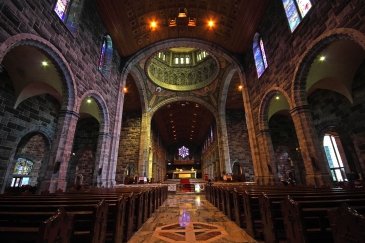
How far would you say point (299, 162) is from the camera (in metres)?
15.8

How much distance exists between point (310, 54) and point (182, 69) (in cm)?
1593

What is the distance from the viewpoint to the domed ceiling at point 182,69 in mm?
20125

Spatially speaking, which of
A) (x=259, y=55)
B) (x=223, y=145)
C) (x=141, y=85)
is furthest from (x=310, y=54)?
(x=141, y=85)

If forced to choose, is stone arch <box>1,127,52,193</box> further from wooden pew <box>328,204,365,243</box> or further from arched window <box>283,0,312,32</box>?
arched window <box>283,0,312,32</box>

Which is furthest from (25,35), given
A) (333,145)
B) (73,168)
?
(333,145)

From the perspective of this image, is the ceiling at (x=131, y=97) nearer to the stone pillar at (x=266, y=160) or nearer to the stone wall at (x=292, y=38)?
the stone wall at (x=292, y=38)

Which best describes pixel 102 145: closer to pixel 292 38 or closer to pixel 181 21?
pixel 181 21

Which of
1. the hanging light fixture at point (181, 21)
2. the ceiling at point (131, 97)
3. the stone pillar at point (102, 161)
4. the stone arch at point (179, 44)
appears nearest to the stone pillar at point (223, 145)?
the stone arch at point (179, 44)

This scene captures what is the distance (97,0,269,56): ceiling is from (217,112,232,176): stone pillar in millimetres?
8218

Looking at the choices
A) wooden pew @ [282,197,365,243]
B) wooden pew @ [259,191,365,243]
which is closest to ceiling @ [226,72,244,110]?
wooden pew @ [259,191,365,243]

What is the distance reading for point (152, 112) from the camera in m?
20.4

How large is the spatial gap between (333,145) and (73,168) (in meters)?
23.4

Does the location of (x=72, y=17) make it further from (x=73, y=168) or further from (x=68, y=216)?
(x=73, y=168)

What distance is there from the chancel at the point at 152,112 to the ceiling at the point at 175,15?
0.08 meters
